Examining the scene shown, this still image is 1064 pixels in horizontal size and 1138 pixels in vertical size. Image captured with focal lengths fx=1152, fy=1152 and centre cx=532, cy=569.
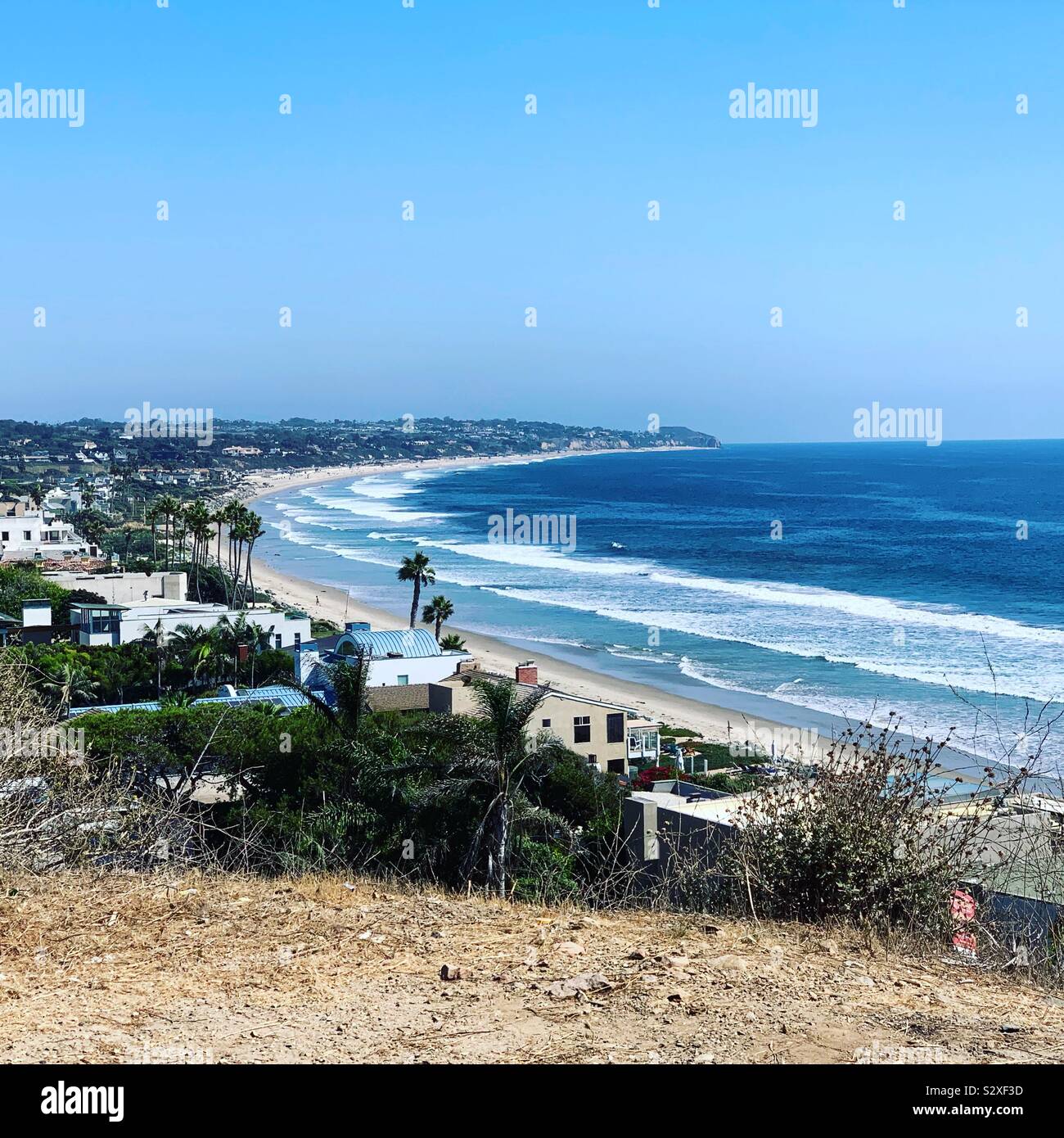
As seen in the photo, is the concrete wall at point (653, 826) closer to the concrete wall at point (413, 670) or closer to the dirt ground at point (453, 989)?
the dirt ground at point (453, 989)

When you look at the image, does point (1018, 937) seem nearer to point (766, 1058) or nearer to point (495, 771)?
point (766, 1058)

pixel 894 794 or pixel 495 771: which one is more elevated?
pixel 894 794

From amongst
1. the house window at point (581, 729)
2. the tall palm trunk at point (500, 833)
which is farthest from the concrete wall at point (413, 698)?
the tall palm trunk at point (500, 833)

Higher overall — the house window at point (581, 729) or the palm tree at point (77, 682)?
the palm tree at point (77, 682)

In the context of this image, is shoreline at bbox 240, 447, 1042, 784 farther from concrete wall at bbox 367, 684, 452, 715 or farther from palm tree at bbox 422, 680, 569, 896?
palm tree at bbox 422, 680, 569, 896

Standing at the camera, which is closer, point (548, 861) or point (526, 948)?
point (526, 948)

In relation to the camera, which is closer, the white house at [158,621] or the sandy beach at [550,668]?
the sandy beach at [550,668]
